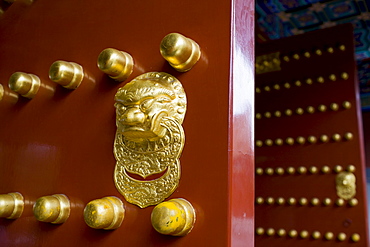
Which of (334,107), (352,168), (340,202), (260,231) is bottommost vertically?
(260,231)

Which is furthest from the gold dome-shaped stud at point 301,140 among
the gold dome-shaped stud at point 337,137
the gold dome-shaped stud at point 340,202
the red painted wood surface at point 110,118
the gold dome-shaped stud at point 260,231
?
the red painted wood surface at point 110,118

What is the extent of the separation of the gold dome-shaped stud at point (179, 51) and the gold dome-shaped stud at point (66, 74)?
0.61 feet

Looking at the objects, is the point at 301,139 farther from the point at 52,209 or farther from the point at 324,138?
the point at 52,209

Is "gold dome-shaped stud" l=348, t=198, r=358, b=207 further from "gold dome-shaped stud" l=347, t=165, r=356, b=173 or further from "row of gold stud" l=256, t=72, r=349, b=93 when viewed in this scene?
"row of gold stud" l=256, t=72, r=349, b=93

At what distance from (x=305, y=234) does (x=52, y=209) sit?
0.90 meters

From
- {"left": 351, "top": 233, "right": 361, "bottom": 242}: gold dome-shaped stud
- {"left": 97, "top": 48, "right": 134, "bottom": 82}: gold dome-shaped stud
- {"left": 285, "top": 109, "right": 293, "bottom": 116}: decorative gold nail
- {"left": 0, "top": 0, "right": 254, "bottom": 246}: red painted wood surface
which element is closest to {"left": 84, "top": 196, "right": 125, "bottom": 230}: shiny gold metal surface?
{"left": 0, "top": 0, "right": 254, "bottom": 246}: red painted wood surface

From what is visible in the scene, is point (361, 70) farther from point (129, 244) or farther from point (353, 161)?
point (129, 244)

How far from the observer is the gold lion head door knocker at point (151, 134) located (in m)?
0.44

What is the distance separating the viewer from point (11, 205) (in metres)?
0.57

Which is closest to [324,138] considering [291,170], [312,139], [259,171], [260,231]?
[312,139]

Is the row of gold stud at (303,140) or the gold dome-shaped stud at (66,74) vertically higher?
the row of gold stud at (303,140)

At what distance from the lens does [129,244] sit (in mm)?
459

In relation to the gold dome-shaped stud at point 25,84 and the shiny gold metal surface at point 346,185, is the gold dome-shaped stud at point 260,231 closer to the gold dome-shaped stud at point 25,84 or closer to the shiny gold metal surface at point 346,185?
the shiny gold metal surface at point 346,185

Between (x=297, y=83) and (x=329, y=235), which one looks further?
(x=297, y=83)
